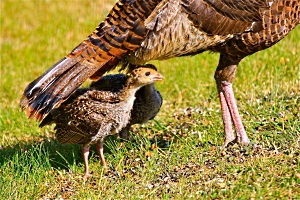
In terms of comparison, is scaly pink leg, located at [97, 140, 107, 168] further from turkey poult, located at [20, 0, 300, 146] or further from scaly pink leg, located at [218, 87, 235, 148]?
scaly pink leg, located at [218, 87, 235, 148]

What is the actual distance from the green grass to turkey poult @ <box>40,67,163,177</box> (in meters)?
0.32

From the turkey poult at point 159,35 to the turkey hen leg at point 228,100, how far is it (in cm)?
29

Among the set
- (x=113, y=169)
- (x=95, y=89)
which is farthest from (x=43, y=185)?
(x=95, y=89)

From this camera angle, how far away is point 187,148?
6.08m

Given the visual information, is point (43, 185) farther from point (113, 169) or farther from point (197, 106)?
point (197, 106)

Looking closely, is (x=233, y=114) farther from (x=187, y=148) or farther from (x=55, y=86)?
(x=55, y=86)

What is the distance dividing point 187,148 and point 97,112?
94cm

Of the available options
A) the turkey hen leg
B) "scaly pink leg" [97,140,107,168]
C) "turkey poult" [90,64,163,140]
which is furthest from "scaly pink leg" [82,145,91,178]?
the turkey hen leg

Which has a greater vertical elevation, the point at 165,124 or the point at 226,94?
the point at 226,94

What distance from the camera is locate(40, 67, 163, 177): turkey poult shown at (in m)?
5.96

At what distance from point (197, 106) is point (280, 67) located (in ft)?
3.97

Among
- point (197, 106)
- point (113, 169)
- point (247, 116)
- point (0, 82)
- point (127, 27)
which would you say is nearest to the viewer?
point (127, 27)

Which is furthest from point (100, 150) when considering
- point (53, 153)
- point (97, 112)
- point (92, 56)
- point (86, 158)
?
point (92, 56)

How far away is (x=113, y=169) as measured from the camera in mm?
6168
